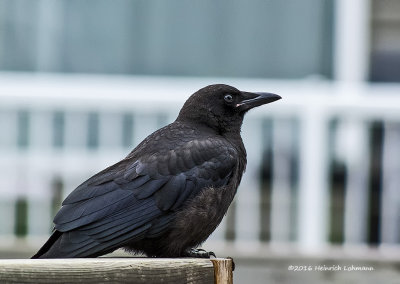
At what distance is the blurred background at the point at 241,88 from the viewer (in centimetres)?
791

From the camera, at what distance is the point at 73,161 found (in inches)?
312

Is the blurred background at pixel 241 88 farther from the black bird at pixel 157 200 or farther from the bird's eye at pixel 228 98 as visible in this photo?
the black bird at pixel 157 200

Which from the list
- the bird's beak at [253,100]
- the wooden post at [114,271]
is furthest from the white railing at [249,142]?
the wooden post at [114,271]

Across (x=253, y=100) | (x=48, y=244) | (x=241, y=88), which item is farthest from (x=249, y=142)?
(x=48, y=244)

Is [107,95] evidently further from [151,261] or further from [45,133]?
[151,261]

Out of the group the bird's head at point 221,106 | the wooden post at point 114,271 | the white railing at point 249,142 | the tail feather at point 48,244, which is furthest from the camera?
the white railing at point 249,142

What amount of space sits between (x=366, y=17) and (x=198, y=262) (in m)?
5.71

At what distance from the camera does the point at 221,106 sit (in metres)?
5.07

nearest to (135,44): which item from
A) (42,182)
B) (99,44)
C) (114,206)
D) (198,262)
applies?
(99,44)

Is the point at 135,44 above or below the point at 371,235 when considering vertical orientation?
above

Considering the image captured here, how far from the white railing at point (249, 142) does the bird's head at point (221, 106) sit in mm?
2834

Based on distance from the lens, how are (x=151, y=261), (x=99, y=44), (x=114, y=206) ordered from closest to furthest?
(x=151, y=261), (x=114, y=206), (x=99, y=44)

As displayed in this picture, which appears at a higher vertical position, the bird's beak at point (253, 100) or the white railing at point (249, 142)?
the bird's beak at point (253, 100)

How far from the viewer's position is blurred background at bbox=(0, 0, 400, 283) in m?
7.91
